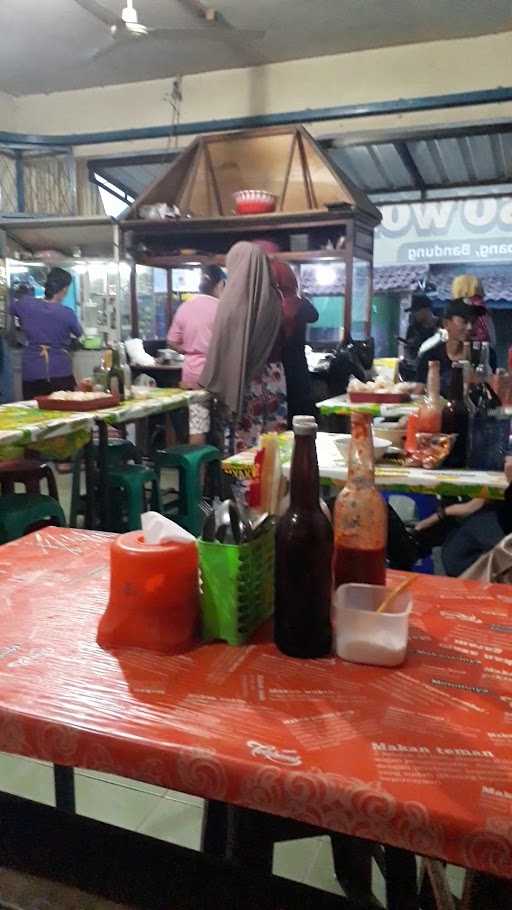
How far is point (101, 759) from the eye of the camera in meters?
0.85

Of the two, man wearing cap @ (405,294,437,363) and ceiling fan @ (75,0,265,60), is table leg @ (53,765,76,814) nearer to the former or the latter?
ceiling fan @ (75,0,265,60)

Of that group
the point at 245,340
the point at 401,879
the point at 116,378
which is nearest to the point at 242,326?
the point at 245,340

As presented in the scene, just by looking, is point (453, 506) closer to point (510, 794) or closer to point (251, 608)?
point (251, 608)

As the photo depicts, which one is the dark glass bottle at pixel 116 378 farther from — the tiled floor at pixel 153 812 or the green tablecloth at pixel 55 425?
the tiled floor at pixel 153 812

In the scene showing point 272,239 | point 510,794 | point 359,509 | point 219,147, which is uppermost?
point 219,147

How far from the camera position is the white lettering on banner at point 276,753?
79 centimetres

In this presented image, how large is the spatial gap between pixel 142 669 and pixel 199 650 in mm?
93

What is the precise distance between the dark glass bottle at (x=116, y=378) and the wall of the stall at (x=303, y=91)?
12.3 feet

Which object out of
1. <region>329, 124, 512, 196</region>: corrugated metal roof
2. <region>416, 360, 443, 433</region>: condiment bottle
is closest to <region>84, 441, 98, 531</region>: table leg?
<region>416, 360, 443, 433</region>: condiment bottle

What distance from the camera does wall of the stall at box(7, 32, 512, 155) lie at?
593 centimetres

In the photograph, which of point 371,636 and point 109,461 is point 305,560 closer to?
point 371,636

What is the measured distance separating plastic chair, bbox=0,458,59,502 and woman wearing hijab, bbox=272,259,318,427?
1.79 m

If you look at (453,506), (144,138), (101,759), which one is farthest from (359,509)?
(144,138)

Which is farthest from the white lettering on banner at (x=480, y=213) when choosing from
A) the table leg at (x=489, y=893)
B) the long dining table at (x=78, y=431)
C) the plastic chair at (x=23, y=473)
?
the table leg at (x=489, y=893)
